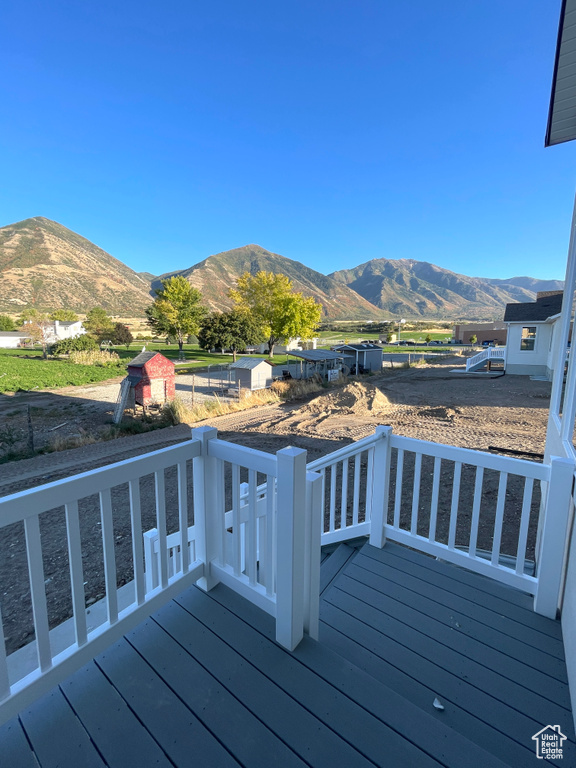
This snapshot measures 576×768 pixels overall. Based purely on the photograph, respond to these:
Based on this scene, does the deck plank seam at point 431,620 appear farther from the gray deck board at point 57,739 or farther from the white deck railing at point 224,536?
the gray deck board at point 57,739

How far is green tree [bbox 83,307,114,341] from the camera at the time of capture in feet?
142

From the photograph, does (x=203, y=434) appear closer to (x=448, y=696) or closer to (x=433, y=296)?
(x=448, y=696)

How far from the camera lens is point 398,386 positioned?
17125 millimetres

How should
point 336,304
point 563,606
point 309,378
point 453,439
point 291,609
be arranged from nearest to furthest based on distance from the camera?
point 291,609, point 563,606, point 453,439, point 309,378, point 336,304

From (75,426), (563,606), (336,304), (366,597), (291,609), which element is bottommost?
(75,426)

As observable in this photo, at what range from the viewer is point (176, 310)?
32375 millimetres

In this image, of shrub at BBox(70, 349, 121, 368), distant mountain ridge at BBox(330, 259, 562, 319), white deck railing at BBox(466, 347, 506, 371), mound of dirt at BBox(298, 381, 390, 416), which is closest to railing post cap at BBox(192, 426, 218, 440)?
mound of dirt at BBox(298, 381, 390, 416)

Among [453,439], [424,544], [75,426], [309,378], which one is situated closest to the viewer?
[424,544]

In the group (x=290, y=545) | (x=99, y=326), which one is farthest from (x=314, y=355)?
(x=99, y=326)

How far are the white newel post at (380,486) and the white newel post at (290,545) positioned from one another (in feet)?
3.97

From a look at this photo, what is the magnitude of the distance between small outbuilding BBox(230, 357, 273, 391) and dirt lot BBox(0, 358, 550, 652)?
2949 mm

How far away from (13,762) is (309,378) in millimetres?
17369

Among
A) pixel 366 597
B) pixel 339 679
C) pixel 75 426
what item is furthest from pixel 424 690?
pixel 75 426

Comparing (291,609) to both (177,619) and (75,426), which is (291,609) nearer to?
(177,619)
